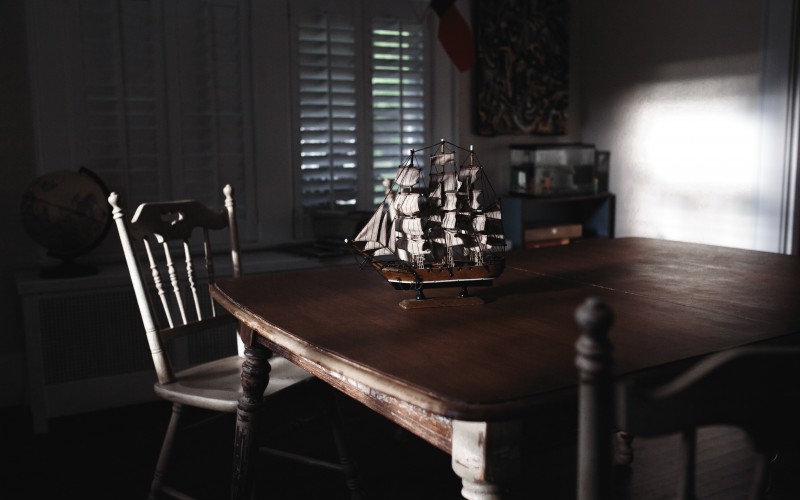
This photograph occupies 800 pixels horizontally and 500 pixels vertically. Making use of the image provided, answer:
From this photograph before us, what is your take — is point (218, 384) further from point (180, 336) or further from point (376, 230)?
point (376, 230)

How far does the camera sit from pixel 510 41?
4383mm

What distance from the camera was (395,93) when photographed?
4.04 m

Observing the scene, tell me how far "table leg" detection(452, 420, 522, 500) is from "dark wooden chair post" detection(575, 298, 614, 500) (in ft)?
0.90

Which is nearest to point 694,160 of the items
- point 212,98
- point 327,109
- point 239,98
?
point 327,109

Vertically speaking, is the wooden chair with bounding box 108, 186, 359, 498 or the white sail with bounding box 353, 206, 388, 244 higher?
the white sail with bounding box 353, 206, 388, 244

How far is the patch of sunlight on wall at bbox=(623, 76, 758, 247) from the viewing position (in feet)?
12.3

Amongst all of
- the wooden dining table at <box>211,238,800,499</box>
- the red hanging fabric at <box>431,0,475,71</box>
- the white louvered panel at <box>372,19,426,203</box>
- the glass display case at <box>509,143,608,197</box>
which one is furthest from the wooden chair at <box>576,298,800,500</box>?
the glass display case at <box>509,143,608,197</box>

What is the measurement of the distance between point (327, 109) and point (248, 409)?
88.8 inches

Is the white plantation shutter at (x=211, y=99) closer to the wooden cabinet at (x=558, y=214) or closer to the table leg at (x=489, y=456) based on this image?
the wooden cabinet at (x=558, y=214)

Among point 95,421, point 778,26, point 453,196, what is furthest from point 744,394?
point 778,26

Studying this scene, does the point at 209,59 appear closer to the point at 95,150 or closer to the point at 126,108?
the point at 126,108

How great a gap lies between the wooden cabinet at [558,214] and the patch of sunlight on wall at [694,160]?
16cm

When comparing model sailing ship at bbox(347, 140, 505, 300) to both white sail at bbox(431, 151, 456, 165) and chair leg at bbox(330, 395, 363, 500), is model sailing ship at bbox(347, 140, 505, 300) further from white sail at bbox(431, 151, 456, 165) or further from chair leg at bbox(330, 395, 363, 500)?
chair leg at bbox(330, 395, 363, 500)

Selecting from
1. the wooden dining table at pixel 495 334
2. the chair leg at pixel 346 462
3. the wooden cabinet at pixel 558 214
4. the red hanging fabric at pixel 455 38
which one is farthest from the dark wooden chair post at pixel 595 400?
the wooden cabinet at pixel 558 214
